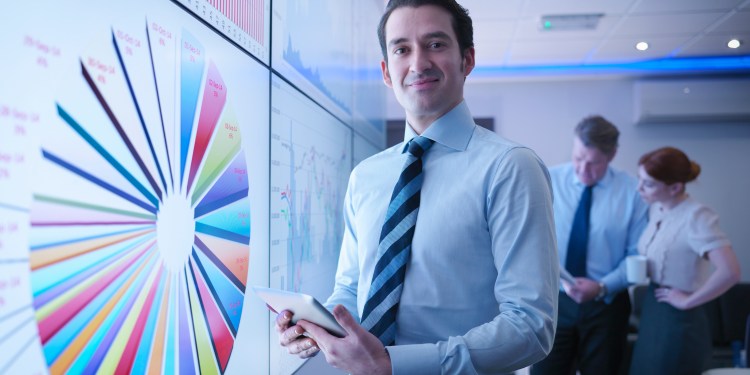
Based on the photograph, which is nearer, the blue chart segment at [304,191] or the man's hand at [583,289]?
the blue chart segment at [304,191]

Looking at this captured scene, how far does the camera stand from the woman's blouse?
245 cm

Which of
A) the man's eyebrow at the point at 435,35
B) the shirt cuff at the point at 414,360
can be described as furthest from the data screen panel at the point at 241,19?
the shirt cuff at the point at 414,360

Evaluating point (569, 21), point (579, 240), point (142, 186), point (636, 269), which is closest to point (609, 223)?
point (579, 240)

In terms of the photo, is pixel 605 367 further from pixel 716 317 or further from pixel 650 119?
pixel 650 119

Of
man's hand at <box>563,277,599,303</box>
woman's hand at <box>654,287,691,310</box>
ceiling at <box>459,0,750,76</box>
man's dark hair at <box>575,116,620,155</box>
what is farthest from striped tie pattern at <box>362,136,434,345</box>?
ceiling at <box>459,0,750,76</box>

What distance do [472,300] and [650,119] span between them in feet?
16.5

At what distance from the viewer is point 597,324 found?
2.56 meters

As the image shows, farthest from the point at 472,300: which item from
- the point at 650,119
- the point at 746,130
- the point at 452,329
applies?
the point at 746,130

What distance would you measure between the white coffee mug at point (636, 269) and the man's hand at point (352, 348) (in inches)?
70.4

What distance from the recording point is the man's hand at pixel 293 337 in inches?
40.3

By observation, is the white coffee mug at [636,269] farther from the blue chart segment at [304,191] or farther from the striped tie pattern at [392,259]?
the striped tie pattern at [392,259]

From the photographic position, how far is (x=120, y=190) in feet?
2.64

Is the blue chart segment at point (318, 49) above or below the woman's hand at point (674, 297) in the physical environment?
above

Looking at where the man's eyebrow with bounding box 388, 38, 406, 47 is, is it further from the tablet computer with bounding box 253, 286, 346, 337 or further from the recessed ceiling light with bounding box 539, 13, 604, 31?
the recessed ceiling light with bounding box 539, 13, 604, 31
